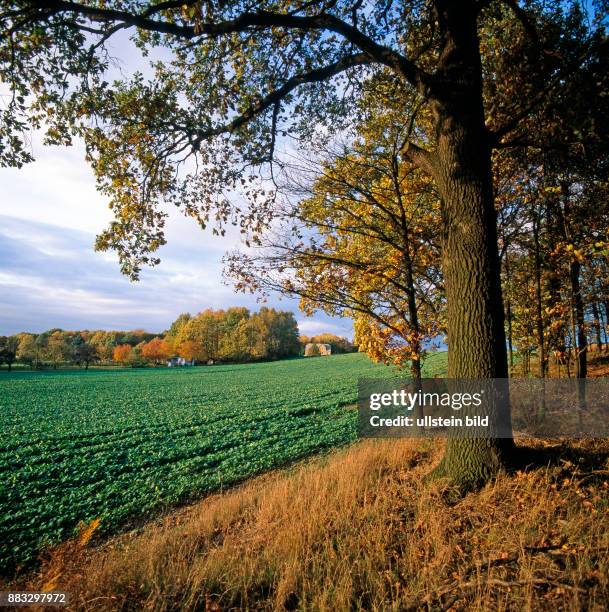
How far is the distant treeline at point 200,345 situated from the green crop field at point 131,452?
71710 mm

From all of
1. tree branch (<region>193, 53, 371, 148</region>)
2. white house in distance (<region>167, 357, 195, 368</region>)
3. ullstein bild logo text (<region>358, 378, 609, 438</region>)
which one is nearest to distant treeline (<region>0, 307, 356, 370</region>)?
white house in distance (<region>167, 357, 195, 368</region>)

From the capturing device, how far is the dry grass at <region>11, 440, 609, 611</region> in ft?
8.81

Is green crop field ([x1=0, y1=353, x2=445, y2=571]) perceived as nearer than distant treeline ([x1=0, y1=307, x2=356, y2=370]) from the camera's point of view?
Yes

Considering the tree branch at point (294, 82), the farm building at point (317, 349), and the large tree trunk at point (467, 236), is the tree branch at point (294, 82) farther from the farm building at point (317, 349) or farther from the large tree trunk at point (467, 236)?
the farm building at point (317, 349)

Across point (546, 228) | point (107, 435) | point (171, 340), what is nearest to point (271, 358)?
point (171, 340)

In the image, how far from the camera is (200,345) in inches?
4154

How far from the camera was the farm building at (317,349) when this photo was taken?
113 meters

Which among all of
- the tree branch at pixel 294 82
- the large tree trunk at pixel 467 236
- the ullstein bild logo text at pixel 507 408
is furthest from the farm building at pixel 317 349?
the large tree trunk at pixel 467 236

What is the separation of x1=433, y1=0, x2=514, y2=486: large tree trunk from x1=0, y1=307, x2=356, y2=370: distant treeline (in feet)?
293

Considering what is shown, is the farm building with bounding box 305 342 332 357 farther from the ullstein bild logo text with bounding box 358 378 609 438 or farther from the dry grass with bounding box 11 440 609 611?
the dry grass with bounding box 11 440 609 611

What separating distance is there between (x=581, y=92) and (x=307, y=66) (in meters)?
4.75

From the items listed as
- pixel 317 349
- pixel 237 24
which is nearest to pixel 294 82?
pixel 237 24

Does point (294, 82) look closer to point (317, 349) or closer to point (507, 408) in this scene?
point (507, 408)

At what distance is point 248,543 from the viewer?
425 centimetres
